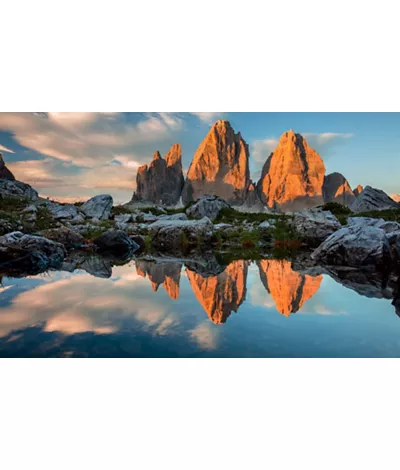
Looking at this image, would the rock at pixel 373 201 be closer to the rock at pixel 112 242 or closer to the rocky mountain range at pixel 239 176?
the rock at pixel 112 242

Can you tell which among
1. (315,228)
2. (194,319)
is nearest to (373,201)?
(315,228)

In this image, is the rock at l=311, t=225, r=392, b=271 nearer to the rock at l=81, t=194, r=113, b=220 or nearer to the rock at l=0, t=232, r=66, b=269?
the rock at l=0, t=232, r=66, b=269

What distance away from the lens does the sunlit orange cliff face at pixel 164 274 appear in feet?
17.7

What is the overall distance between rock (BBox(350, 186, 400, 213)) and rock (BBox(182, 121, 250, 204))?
6424 cm

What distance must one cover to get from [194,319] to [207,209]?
32.6 m

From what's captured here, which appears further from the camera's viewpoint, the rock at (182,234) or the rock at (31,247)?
the rock at (182,234)

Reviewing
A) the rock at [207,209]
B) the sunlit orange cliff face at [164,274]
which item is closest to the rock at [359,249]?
the sunlit orange cliff face at [164,274]

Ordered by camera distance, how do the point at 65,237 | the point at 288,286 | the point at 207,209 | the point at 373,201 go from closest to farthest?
the point at 288,286
the point at 65,237
the point at 207,209
the point at 373,201

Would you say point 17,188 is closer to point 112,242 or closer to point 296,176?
point 112,242

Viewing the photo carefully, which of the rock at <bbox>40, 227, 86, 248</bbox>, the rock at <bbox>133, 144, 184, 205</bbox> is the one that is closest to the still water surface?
the rock at <bbox>40, 227, 86, 248</bbox>

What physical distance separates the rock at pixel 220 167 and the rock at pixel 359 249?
96305 millimetres

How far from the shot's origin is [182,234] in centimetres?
1559

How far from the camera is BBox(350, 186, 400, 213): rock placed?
129 feet

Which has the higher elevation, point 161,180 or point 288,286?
point 161,180
